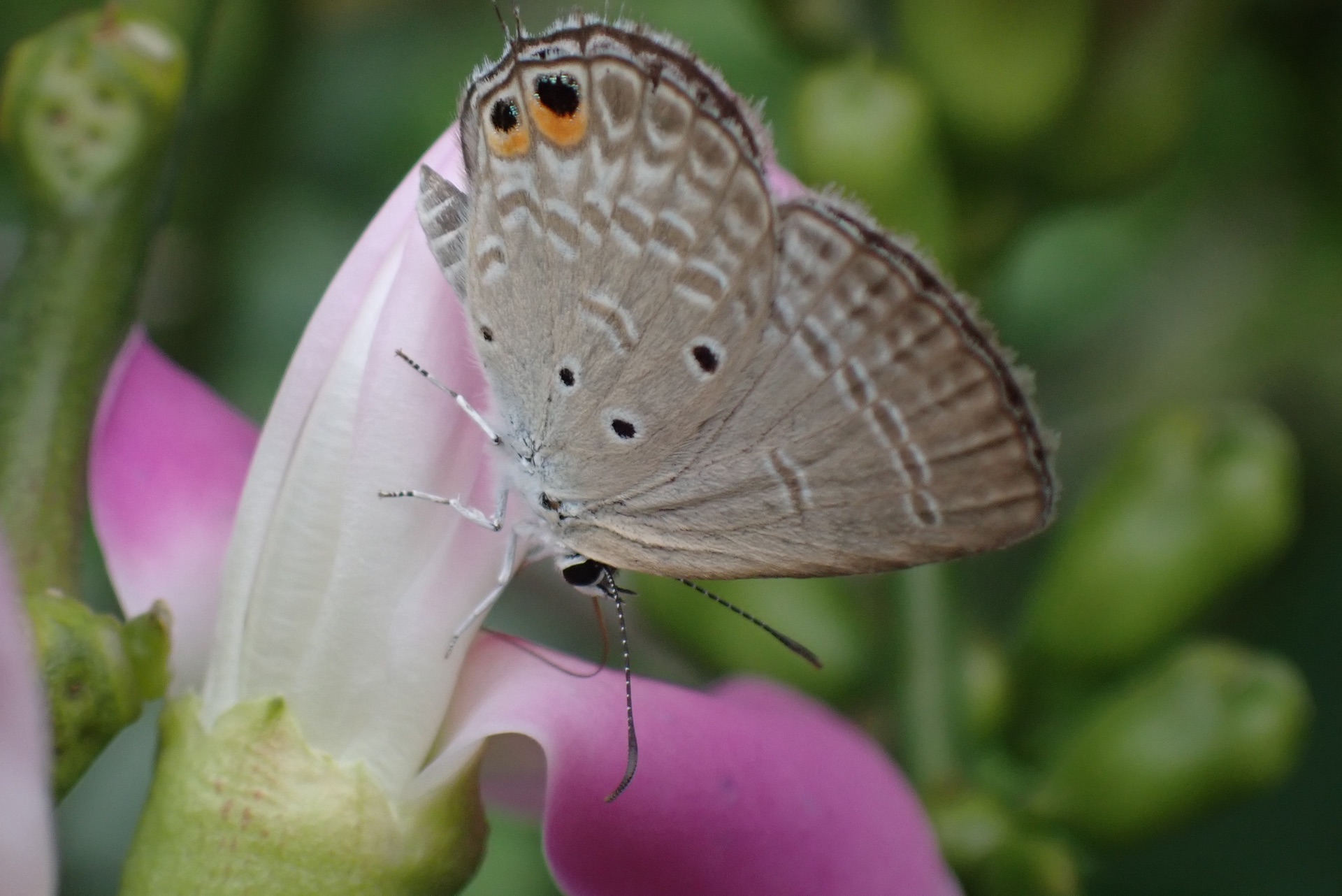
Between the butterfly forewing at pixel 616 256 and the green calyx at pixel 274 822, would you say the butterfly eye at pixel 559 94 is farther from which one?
the green calyx at pixel 274 822

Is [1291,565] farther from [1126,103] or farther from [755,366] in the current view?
[755,366]

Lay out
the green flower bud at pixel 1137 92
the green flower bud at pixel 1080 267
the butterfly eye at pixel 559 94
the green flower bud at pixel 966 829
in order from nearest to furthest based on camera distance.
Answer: the butterfly eye at pixel 559 94, the green flower bud at pixel 966 829, the green flower bud at pixel 1137 92, the green flower bud at pixel 1080 267

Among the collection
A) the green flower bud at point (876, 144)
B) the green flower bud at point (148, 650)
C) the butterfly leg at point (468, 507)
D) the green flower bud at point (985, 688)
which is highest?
the green flower bud at point (876, 144)

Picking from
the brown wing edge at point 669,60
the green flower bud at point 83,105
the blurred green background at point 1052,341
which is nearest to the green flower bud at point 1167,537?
the blurred green background at point 1052,341

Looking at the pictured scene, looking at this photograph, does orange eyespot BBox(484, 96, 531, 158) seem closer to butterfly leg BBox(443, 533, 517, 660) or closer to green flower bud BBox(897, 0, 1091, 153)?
butterfly leg BBox(443, 533, 517, 660)

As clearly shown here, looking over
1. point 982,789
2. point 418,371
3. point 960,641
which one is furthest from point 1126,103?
point 418,371

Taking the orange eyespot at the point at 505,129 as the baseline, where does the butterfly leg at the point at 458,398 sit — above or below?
below
